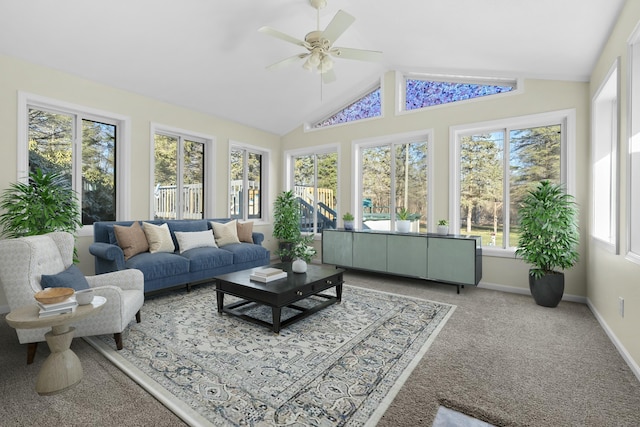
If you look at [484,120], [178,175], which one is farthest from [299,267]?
[484,120]

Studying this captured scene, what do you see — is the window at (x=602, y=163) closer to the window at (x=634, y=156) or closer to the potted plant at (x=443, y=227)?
the window at (x=634, y=156)

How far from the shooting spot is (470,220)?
4.82m

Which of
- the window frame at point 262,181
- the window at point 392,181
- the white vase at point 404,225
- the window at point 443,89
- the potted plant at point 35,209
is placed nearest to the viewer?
the potted plant at point 35,209

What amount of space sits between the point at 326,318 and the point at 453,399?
151cm

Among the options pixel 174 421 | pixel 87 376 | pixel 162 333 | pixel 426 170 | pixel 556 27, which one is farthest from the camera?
pixel 426 170

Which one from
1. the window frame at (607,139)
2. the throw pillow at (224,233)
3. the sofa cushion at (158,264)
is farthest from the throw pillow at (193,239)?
the window frame at (607,139)

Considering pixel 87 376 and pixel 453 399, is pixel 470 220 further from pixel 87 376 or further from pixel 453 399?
pixel 87 376

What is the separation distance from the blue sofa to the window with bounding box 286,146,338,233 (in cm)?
189

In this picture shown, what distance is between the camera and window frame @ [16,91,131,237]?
11.7 feet

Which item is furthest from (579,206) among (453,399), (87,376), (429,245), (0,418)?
(0,418)

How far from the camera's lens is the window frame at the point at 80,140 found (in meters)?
3.56

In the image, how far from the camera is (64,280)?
2.38 meters

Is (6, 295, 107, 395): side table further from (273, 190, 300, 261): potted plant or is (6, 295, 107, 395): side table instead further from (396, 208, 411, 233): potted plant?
(273, 190, 300, 261): potted plant

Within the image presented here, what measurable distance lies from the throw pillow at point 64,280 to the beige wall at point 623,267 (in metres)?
4.21
